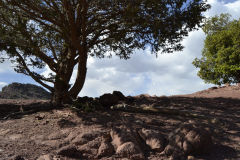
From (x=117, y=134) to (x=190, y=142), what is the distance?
5.37 ft

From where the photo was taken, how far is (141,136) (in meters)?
5.68

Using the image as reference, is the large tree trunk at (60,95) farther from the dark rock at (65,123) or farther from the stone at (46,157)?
the stone at (46,157)

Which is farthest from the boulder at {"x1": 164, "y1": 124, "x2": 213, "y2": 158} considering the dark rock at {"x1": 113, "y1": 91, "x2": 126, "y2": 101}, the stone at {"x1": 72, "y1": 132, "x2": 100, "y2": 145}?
the dark rock at {"x1": 113, "y1": 91, "x2": 126, "y2": 101}

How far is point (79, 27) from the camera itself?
30.4 feet

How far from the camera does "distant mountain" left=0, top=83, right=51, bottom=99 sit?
15.9 m

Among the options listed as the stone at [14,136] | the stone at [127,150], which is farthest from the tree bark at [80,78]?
the stone at [127,150]

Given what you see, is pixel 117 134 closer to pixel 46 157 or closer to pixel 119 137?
pixel 119 137

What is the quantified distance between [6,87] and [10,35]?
27.8ft

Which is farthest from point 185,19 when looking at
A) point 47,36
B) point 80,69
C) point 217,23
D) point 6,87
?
point 217,23

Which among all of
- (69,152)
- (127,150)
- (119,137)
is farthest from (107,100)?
(127,150)

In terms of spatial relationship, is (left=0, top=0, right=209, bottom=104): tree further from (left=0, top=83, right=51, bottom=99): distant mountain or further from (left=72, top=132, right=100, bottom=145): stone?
(left=0, top=83, right=51, bottom=99): distant mountain

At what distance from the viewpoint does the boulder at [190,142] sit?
16.8 feet

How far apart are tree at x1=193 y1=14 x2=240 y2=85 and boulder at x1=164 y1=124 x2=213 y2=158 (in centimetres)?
1489

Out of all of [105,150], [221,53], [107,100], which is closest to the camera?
[105,150]
